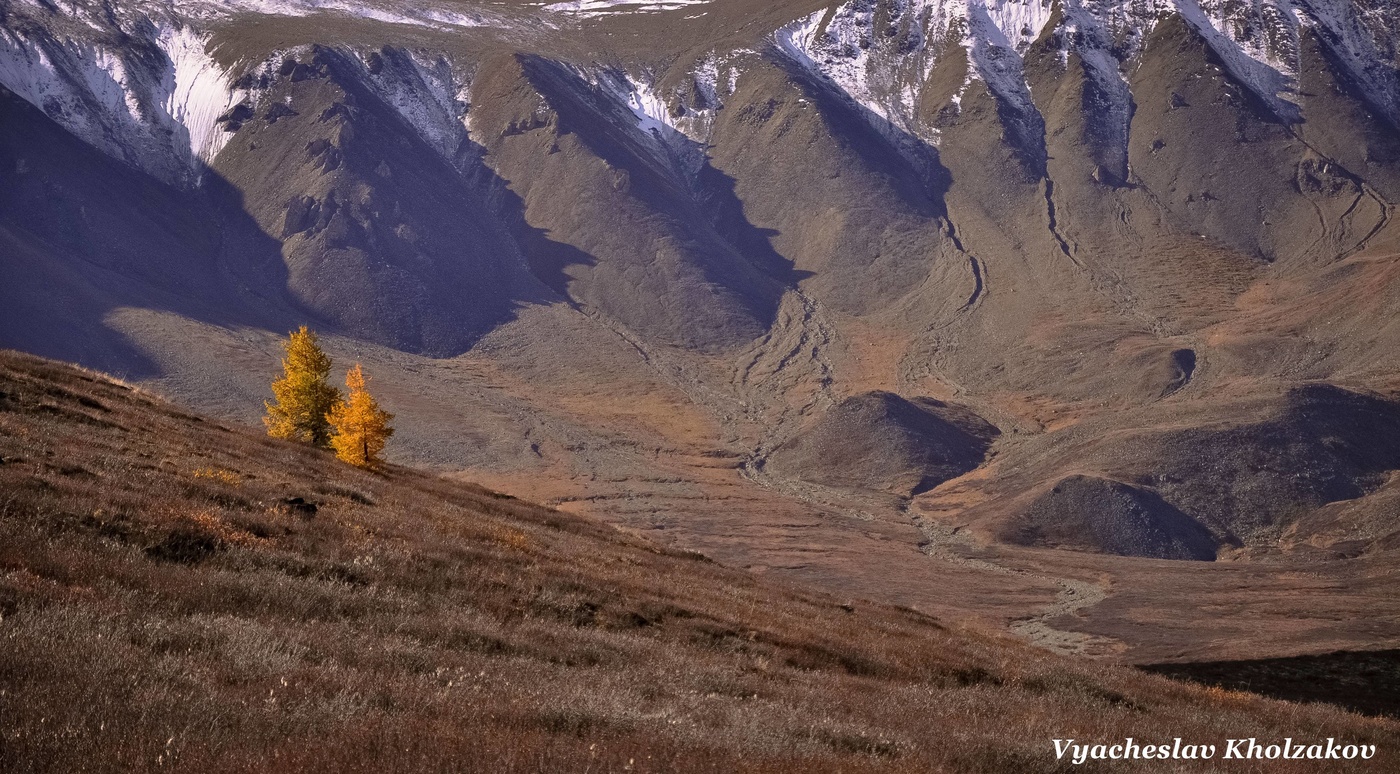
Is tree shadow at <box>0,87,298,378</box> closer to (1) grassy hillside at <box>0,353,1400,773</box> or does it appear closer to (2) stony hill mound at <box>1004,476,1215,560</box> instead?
(2) stony hill mound at <box>1004,476,1215,560</box>

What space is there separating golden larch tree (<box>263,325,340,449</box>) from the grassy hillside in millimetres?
18713

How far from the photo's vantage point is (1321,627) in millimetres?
54562

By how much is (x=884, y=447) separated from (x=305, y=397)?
70.9 meters

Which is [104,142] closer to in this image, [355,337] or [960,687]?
[355,337]

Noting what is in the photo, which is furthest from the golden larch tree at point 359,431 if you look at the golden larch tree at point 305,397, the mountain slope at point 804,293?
the mountain slope at point 804,293

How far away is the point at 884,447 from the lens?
106875mm

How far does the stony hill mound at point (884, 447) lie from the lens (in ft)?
342

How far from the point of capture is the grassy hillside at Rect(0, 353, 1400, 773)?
7.70m

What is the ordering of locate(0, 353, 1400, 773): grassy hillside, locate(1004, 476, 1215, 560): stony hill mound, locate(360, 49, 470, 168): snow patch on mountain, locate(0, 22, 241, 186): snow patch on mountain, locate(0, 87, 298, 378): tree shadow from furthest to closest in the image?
locate(360, 49, 470, 168): snow patch on mountain < locate(0, 22, 241, 186): snow patch on mountain < locate(0, 87, 298, 378): tree shadow < locate(1004, 476, 1215, 560): stony hill mound < locate(0, 353, 1400, 773): grassy hillside

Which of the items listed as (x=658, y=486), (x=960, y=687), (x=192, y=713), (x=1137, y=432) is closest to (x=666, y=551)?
(x=960, y=687)

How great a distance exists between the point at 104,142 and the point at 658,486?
377ft

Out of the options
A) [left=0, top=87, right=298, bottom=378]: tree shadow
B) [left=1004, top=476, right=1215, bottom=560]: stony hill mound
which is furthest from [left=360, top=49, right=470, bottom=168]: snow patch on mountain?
[left=1004, top=476, right=1215, bottom=560]: stony hill mound

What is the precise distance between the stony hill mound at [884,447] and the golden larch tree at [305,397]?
2595 inches

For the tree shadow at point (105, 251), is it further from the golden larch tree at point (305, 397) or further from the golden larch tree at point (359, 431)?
the golden larch tree at point (359, 431)
